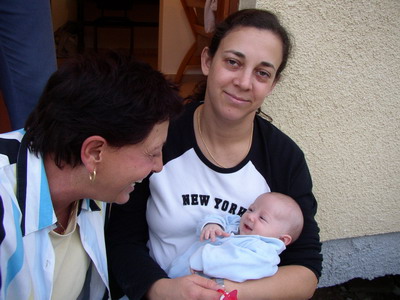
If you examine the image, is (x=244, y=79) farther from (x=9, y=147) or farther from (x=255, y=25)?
(x=9, y=147)

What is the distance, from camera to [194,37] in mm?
4809

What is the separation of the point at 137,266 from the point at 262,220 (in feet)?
1.66

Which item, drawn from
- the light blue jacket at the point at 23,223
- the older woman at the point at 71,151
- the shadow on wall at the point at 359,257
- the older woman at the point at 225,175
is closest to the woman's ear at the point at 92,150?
the older woman at the point at 71,151

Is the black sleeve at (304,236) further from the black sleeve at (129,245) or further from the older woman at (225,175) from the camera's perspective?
the black sleeve at (129,245)

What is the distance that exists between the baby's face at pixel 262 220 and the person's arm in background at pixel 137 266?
27cm

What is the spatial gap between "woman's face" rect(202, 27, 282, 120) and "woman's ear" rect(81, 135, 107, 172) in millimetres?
555

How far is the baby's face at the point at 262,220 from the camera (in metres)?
1.51

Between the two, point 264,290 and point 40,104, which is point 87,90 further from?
point 264,290

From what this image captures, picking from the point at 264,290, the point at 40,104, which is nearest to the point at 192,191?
the point at 264,290

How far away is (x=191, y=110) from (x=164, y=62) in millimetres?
3288

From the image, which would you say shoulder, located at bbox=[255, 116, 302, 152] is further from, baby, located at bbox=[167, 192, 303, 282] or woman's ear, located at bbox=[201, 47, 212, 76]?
woman's ear, located at bbox=[201, 47, 212, 76]

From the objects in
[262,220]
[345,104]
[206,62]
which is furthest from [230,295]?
[345,104]

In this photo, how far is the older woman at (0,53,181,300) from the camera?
42.1 inches

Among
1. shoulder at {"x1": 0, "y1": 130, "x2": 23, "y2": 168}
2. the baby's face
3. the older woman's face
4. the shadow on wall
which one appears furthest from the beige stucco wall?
→ shoulder at {"x1": 0, "y1": 130, "x2": 23, "y2": 168}
